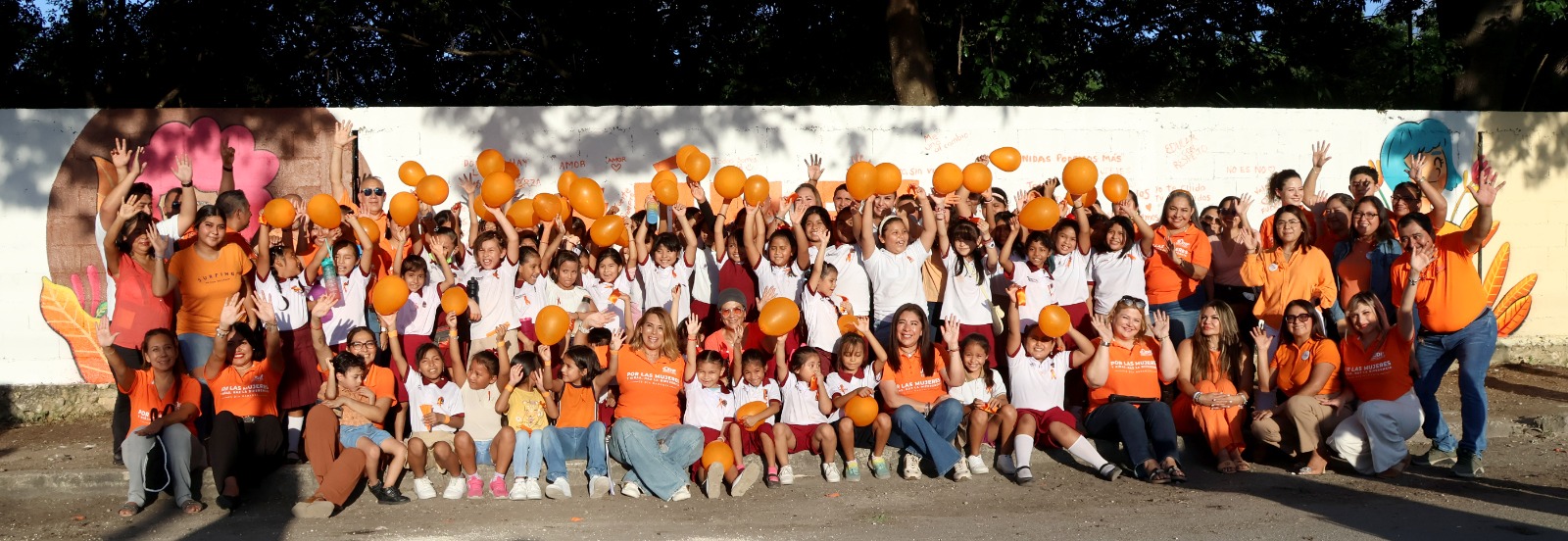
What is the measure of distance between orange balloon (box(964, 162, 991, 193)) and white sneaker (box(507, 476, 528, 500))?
318 centimetres

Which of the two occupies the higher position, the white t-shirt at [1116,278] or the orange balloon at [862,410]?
the white t-shirt at [1116,278]

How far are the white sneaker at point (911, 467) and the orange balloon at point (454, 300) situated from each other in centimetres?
258

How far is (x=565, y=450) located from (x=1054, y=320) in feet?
8.86

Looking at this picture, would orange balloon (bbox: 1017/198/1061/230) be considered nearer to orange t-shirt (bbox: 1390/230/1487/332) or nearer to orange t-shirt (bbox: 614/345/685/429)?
orange t-shirt (bbox: 1390/230/1487/332)

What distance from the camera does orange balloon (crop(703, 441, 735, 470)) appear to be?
654cm

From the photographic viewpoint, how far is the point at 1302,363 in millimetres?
7051

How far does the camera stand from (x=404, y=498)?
646 cm

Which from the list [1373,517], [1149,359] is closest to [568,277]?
[1149,359]

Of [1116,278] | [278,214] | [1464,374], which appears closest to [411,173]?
[278,214]

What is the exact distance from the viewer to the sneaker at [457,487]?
6488 mm

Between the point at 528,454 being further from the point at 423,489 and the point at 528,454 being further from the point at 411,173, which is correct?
the point at 411,173

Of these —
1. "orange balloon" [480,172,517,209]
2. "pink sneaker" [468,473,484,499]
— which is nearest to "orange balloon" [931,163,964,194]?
"orange balloon" [480,172,517,209]

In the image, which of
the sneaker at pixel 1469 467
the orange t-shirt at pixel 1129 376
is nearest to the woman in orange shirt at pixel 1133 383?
the orange t-shirt at pixel 1129 376

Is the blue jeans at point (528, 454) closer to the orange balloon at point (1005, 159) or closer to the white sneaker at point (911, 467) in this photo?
the white sneaker at point (911, 467)
